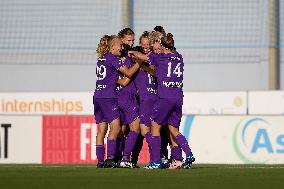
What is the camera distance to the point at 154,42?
12023mm

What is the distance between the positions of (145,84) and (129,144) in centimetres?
74

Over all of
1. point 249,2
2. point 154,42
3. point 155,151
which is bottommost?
point 155,151

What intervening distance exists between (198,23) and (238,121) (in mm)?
5516

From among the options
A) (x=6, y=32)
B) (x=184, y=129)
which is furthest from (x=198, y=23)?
(x=184, y=129)

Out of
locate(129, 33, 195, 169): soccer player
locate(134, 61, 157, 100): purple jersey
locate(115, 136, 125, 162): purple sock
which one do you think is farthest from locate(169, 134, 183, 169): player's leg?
locate(115, 136, 125, 162): purple sock

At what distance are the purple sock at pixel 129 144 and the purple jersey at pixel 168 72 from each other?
812 mm

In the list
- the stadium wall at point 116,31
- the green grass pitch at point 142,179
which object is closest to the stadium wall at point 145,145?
the green grass pitch at point 142,179

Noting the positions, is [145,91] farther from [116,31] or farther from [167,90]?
[116,31]

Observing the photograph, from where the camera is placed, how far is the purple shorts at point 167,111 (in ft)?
39.5

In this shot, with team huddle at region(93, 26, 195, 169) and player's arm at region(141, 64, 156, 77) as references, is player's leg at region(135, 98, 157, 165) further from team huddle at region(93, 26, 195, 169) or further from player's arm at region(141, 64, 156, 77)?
player's arm at region(141, 64, 156, 77)

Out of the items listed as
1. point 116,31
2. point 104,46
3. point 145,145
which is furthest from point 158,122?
point 116,31

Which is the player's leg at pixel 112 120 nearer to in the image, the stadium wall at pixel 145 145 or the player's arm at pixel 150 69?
the player's arm at pixel 150 69

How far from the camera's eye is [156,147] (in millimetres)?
12125

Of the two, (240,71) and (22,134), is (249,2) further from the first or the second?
(22,134)
